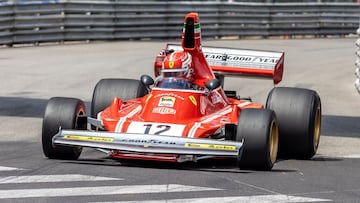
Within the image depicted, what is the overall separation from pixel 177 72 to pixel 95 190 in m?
3.05

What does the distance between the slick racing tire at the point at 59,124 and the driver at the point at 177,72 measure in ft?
3.98

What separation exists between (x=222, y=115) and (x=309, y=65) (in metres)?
14.2

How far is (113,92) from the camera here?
12938mm

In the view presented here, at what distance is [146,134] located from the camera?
1066 cm

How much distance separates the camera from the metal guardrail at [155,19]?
29.2m

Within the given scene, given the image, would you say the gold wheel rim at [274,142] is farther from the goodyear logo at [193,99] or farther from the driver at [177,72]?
the driver at [177,72]

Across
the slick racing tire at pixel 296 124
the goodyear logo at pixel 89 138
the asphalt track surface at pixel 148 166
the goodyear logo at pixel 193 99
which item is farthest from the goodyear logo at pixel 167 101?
the slick racing tire at pixel 296 124

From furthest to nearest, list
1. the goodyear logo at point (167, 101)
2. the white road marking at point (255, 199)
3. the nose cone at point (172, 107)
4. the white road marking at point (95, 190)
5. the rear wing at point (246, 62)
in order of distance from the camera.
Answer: the rear wing at point (246, 62) → the goodyear logo at point (167, 101) → the nose cone at point (172, 107) → the white road marking at point (95, 190) → the white road marking at point (255, 199)

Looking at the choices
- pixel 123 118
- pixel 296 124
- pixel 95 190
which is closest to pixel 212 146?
pixel 123 118

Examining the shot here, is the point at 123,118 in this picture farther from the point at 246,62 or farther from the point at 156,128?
the point at 246,62

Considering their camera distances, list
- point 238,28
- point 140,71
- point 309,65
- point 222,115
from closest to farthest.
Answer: point 222,115 < point 140,71 < point 309,65 < point 238,28

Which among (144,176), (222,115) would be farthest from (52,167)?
(222,115)

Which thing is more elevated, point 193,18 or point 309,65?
point 193,18

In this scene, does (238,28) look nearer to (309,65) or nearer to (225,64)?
(309,65)
